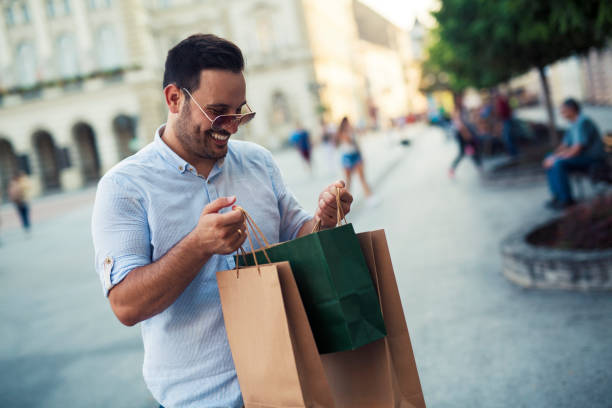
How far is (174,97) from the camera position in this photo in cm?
197

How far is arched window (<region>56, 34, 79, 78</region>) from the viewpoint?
40938mm

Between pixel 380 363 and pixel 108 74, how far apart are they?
40671mm

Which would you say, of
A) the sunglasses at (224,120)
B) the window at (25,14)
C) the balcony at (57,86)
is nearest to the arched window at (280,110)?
the balcony at (57,86)

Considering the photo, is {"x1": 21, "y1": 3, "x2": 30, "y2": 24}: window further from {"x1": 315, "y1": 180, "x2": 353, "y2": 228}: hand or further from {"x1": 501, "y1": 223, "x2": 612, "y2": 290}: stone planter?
{"x1": 315, "y1": 180, "x2": 353, "y2": 228}: hand

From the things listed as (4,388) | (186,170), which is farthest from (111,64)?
(186,170)

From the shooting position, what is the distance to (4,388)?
5.39m

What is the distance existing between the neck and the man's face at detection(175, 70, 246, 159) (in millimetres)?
18

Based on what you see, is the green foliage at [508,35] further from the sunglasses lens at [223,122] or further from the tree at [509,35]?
the sunglasses lens at [223,122]

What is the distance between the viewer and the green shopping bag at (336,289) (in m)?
1.66

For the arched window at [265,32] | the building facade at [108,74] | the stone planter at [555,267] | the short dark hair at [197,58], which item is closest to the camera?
the short dark hair at [197,58]

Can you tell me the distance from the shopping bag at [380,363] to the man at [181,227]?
11.2 inches

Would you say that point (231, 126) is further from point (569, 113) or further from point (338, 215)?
point (569, 113)

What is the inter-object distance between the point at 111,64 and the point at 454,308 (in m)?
39.4

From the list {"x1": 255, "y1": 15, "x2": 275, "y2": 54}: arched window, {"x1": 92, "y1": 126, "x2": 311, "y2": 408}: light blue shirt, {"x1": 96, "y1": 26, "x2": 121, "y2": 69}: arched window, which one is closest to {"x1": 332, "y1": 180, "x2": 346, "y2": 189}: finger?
{"x1": 92, "y1": 126, "x2": 311, "y2": 408}: light blue shirt
